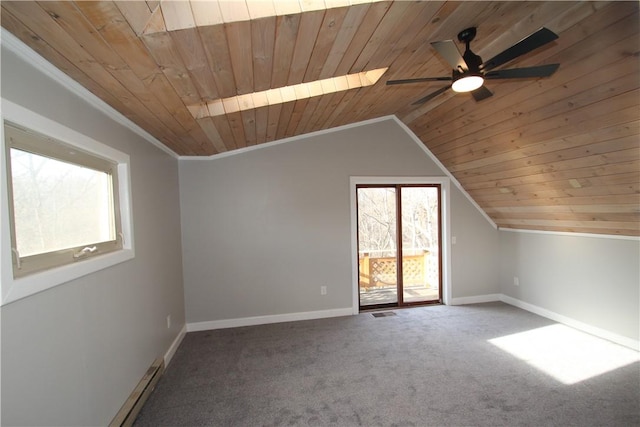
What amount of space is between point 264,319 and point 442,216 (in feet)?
10.2

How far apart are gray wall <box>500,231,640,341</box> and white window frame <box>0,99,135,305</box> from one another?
4.90 metres

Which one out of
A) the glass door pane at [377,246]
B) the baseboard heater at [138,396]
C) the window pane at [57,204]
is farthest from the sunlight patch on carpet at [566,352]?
the window pane at [57,204]

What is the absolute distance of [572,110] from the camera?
234 centimetres

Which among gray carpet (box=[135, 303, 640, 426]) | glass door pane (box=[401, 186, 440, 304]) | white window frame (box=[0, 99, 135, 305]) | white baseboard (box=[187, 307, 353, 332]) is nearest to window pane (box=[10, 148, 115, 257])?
white window frame (box=[0, 99, 135, 305])

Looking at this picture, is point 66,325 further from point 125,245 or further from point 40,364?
point 125,245

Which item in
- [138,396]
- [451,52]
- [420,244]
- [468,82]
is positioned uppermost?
[451,52]

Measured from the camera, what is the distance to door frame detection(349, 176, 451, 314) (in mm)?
4145

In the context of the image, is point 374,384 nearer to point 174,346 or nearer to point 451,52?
point 174,346

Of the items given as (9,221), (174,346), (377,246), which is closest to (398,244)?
(377,246)

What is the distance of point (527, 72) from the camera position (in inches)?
71.2

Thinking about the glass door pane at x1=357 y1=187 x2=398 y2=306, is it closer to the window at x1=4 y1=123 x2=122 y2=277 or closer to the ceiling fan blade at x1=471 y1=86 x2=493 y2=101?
the ceiling fan blade at x1=471 y1=86 x2=493 y2=101

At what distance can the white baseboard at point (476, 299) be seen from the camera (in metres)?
4.49

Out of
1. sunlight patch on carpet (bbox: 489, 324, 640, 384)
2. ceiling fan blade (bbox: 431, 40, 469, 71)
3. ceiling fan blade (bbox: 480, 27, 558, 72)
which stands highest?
ceiling fan blade (bbox: 431, 40, 469, 71)

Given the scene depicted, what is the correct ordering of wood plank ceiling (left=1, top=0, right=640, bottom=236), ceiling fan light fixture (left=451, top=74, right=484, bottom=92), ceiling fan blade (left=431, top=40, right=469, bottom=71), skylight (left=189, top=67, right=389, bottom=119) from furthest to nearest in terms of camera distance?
skylight (left=189, top=67, right=389, bottom=119) → ceiling fan light fixture (left=451, top=74, right=484, bottom=92) → ceiling fan blade (left=431, top=40, right=469, bottom=71) → wood plank ceiling (left=1, top=0, right=640, bottom=236)
